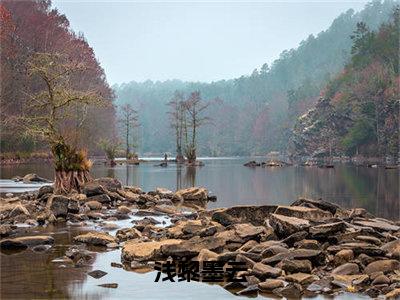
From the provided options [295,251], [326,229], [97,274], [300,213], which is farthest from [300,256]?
[97,274]

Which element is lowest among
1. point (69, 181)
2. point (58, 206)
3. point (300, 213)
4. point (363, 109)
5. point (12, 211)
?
point (12, 211)

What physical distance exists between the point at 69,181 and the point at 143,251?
15.1m

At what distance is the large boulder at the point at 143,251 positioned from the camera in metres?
13.6

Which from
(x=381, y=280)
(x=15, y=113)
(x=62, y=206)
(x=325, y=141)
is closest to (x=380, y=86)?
(x=325, y=141)

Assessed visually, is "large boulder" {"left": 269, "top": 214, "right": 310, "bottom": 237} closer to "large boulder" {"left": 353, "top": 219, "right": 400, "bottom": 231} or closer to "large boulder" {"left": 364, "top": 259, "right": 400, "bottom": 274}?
"large boulder" {"left": 353, "top": 219, "right": 400, "bottom": 231}

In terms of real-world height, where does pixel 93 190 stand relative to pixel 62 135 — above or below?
below

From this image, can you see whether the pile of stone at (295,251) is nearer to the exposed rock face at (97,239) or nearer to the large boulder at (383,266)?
the large boulder at (383,266)

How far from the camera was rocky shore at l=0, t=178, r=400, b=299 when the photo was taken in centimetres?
1138

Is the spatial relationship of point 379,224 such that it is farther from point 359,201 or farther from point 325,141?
point 325,141

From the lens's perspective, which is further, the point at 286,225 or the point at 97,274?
the point at 286,225

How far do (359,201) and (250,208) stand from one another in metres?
11.7

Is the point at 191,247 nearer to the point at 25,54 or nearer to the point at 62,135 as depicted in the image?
the point at 62,135

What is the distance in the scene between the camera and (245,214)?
728 inches

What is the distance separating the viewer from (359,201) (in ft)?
93.5
